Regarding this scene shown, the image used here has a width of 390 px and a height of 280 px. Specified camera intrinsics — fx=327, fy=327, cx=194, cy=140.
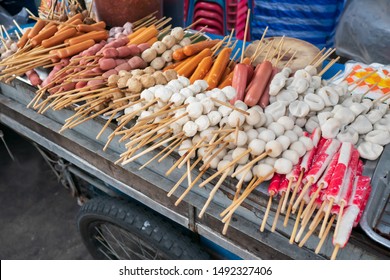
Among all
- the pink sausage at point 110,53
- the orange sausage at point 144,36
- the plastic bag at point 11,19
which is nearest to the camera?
the pink sausage at point 110,53

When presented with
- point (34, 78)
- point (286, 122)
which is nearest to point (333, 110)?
point (286, 122)

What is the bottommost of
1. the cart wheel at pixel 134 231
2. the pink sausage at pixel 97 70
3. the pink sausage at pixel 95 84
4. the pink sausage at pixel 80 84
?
the cart wheel at pixel 134 231

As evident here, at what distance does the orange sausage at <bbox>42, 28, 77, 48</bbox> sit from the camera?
2.89 m

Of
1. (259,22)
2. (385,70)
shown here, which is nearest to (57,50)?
(385,70)

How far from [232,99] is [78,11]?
8.11 ft

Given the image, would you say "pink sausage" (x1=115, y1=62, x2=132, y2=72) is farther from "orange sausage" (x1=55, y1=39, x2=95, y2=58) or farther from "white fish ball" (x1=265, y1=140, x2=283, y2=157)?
"white fish ball" (x1=265, y1=140, x2=283, y2=157)

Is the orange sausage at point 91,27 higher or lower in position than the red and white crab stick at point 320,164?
higher

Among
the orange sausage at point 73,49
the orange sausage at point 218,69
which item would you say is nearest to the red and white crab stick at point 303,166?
the orange sausage at point 218,69

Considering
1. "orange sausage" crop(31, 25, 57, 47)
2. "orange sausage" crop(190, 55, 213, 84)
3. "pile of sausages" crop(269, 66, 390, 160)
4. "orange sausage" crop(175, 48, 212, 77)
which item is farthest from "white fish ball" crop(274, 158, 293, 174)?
"orange sausage" crop(31, 25, 57, 47)

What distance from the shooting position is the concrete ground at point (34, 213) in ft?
12.0

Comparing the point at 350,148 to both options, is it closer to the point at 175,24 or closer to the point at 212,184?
the point at 212,184

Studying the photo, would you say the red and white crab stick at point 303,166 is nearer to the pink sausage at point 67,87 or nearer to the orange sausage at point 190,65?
the orange sausage at point 190,65

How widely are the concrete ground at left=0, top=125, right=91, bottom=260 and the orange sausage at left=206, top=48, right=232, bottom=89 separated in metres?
2.47

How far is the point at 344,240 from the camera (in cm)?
137
